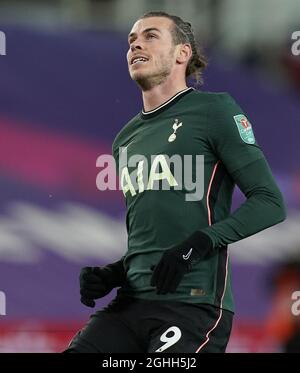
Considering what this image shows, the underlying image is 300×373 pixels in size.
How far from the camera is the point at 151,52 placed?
2684 millimetres

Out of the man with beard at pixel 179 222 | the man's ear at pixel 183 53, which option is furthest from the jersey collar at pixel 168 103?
the man's ear at pixel 183 53

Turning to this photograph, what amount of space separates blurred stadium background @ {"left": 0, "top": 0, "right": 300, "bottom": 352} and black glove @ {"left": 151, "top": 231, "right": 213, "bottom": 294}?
7.97ft

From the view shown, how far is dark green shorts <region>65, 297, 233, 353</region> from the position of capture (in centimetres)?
236

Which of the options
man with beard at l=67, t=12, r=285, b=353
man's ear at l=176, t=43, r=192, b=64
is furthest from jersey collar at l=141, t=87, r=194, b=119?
man's ear at l=176, t=43, r=192, b=64

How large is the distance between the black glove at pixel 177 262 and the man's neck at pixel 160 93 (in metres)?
0.55

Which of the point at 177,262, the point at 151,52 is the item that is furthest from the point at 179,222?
the point at 151,52

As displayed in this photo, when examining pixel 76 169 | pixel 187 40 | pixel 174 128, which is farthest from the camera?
pixel 76 169

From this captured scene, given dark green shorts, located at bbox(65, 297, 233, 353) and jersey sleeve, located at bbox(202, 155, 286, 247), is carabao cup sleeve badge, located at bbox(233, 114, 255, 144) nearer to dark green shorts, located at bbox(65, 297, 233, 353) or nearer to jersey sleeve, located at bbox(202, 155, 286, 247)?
jersey sleeve, located at bbox(202, 155, 286, 247)

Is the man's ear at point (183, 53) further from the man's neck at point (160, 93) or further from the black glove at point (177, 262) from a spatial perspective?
the black glove at point (177, 262)

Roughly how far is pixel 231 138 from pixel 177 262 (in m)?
0.39

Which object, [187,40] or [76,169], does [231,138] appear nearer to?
[187,40]

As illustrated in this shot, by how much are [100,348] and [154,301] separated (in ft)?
0.67

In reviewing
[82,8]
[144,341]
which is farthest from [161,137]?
[82,8]
